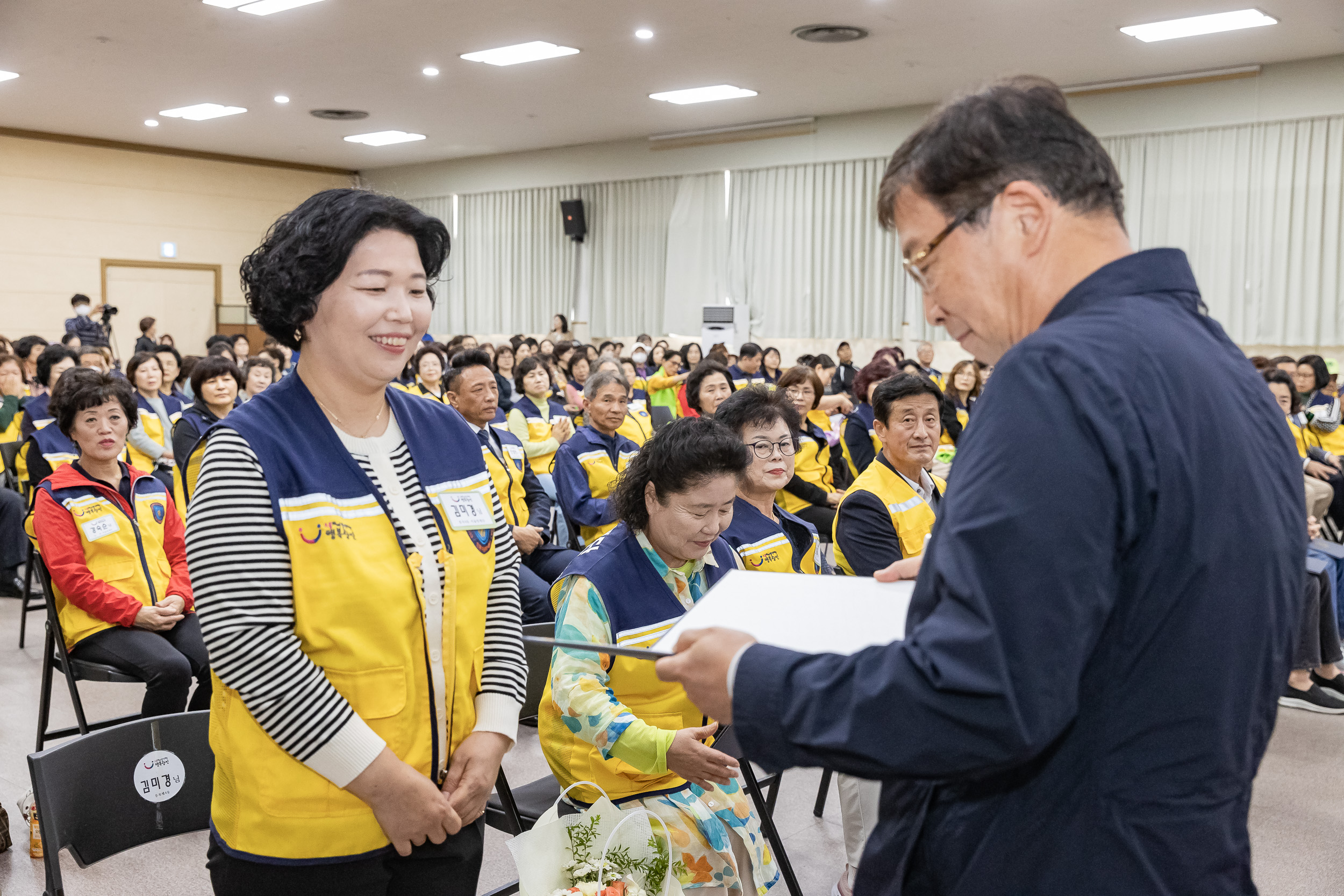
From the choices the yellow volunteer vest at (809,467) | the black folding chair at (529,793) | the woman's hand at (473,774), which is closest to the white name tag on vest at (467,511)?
the woman's hand at (473,774)

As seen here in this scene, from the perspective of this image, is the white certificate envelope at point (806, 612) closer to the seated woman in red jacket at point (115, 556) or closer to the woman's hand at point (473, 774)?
the woman's hand at point (473, 774)

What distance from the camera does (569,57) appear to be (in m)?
10.1

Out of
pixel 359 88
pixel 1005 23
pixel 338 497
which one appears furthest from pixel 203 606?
pixel 359 88

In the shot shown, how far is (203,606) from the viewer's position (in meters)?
1.31

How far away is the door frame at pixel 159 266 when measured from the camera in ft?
51.9

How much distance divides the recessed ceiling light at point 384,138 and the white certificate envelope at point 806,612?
1427cm

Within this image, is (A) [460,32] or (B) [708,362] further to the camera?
(A) [460,32]

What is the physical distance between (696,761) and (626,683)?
23cm

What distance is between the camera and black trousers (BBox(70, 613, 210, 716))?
3174mm

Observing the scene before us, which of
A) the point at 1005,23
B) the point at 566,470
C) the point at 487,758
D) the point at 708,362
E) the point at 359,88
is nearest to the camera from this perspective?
the point at 487,758

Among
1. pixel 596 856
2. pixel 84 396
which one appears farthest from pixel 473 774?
pixel 84 396

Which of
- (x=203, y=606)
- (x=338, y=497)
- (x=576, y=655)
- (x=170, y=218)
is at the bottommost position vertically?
(x=576, y=655)

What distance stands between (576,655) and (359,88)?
10.9 m

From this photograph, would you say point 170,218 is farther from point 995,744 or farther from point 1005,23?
point 995,744
